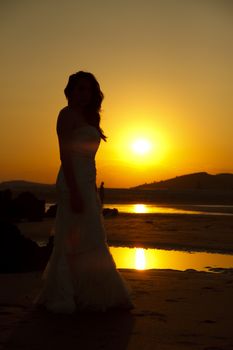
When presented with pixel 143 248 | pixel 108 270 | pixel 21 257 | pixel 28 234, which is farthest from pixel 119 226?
pixel 108 270

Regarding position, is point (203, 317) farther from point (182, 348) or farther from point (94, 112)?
point (94, 112)

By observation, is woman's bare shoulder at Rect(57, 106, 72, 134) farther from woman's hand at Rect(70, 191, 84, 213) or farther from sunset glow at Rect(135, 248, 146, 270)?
sunset glow at Rect(135, 248, 146, 270)

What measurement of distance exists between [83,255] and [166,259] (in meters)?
5.80

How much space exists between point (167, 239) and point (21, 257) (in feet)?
25.2

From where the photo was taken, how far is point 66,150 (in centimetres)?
536

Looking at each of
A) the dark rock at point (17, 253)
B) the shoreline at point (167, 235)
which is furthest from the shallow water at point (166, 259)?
the dark rock at point (17, 253)

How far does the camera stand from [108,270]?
5477mm

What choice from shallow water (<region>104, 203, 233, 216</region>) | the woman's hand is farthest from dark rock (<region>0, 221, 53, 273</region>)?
shallow water (<region>104, 203, 233, 216</region>)

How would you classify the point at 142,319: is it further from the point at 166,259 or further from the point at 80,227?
the point at 166,259

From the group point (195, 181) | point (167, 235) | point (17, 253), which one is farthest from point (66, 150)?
point (195, 181)

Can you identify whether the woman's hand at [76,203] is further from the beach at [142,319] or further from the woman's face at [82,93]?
the beach at [142,319]

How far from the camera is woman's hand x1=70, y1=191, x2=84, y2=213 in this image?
5.38 m

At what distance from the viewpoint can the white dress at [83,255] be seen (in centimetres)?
539

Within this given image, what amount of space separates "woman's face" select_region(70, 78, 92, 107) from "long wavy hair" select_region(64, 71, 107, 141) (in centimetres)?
3
